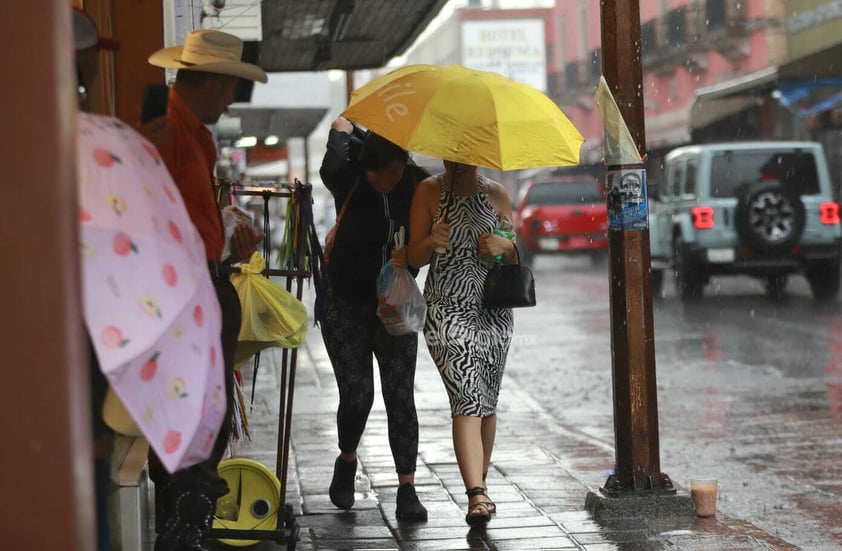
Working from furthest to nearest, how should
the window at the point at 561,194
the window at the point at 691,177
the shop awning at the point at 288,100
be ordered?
1. the window at the point at 561,194
2. the shop awning at the point at 288,100
3. the window at the point at 691,177

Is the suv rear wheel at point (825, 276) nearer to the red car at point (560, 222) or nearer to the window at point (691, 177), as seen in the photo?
the window at point (691, 177)


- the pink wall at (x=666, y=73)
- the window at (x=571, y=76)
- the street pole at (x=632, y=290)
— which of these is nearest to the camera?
the street pole at (x=632, y=290)

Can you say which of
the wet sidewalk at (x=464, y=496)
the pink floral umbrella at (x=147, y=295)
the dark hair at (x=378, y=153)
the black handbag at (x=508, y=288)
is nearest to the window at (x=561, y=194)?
the wet sidewalk at (x=464, y=496)

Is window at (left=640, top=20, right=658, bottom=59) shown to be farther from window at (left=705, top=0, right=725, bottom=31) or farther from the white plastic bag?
the white plastic bag

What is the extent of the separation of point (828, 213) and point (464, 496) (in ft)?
43.8

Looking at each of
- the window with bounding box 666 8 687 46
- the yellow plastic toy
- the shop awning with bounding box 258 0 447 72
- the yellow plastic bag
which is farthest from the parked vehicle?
the window with bounding box 666 8 687 46

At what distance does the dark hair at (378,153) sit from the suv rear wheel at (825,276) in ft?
44.4

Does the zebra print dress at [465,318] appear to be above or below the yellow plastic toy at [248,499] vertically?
above

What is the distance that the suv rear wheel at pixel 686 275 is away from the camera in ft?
62.4

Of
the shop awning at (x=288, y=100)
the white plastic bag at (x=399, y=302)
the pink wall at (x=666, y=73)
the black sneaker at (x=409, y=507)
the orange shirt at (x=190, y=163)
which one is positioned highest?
the pink wall at (x=666, y=73)

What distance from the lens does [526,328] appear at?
16594mm

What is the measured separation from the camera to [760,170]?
1930 cm

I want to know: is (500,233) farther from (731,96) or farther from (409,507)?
(731,96)

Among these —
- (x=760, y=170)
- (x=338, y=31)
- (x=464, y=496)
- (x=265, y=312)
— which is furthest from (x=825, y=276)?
(x=265, y=312)
